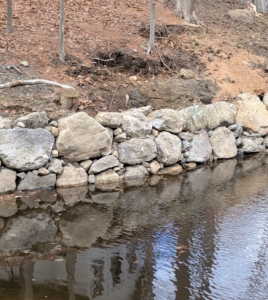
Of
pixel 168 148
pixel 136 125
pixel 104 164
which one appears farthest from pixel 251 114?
pixel 104 164

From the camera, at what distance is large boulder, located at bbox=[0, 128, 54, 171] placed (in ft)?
26.7

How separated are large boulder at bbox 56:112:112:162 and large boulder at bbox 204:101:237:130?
3.05 m

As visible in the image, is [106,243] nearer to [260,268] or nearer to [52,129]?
[260,268]

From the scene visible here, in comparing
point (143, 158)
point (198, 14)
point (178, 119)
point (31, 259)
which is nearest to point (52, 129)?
point (143, 158)

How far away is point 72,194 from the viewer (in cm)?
822

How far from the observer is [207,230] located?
21.4ft

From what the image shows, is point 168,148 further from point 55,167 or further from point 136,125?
point 55,167

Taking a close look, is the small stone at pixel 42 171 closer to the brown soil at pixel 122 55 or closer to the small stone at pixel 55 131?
the small stone at pixel 55 131

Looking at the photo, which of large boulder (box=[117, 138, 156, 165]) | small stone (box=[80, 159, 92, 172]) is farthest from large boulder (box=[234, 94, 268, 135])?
small stone (box=[80, 159, 92, 172])

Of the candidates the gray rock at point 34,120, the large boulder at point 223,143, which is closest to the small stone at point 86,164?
the gray rock at point 34,120

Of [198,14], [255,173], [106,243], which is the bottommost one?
[255,173]

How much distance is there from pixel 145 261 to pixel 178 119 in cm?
514

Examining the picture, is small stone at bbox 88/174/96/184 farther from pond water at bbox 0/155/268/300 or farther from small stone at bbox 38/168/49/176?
small stone at bbox 38/168/49/176

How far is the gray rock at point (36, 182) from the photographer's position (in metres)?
A: 8.23
